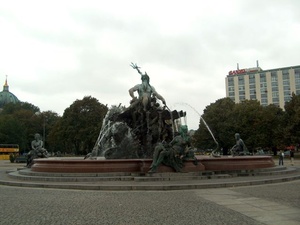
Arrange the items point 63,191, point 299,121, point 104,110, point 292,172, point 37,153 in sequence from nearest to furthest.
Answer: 1. point 63,191
2. point 292,172
3. point 37,153
4. point 299,121
5. point 104,110

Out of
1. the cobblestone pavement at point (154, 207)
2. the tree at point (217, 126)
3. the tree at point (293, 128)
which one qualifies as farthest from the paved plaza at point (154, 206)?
the tree at point (217, 126)

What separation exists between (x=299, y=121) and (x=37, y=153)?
4141cm

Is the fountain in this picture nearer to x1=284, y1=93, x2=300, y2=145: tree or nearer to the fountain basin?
the fountain basin

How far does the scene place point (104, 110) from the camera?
68812 mm

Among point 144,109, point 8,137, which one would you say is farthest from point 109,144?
point 8,137

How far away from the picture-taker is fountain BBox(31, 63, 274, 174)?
51.8ft

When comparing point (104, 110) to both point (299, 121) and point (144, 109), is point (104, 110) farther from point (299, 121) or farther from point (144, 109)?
point (144, 109)

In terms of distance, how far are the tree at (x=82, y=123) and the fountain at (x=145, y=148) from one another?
39.9 metres

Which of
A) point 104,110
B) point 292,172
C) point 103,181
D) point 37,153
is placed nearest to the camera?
point 103,181

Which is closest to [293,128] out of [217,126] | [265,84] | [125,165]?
[217,126]

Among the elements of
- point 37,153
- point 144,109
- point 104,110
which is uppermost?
point 104,110

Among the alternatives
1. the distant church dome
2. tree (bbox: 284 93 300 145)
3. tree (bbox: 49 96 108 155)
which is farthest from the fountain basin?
the distant church dome

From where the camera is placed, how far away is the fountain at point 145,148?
51.8 ft

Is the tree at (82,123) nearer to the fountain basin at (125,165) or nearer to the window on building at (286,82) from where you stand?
the fountain basin at (125,165)
